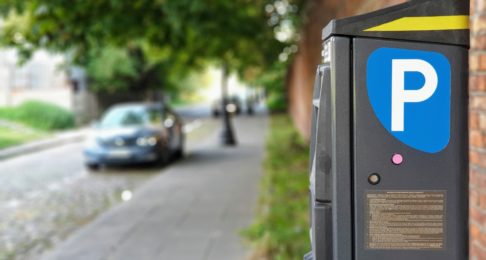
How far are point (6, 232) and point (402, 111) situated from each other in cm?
667

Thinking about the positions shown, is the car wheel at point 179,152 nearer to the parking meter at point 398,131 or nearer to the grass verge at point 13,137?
the grass verge at point 13,137

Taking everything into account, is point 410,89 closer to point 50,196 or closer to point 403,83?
point 403,83

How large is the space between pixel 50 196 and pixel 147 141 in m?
3.30

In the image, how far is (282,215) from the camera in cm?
690

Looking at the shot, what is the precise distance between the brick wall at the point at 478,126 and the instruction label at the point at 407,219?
33cm

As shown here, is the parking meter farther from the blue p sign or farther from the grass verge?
the grass verge

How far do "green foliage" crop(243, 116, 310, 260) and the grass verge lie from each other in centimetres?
945

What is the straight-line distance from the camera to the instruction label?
206cm

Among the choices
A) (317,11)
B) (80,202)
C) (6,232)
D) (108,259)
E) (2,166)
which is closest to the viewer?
(108,259)

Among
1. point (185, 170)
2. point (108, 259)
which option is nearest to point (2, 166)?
point (185, 170)

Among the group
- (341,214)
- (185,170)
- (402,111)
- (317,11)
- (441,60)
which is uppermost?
(317,11)

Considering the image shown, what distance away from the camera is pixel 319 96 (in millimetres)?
2145

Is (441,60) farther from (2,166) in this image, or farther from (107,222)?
(2,166)

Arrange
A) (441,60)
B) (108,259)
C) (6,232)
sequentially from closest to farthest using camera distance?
(441,60) → (108,259) → (6,232)
